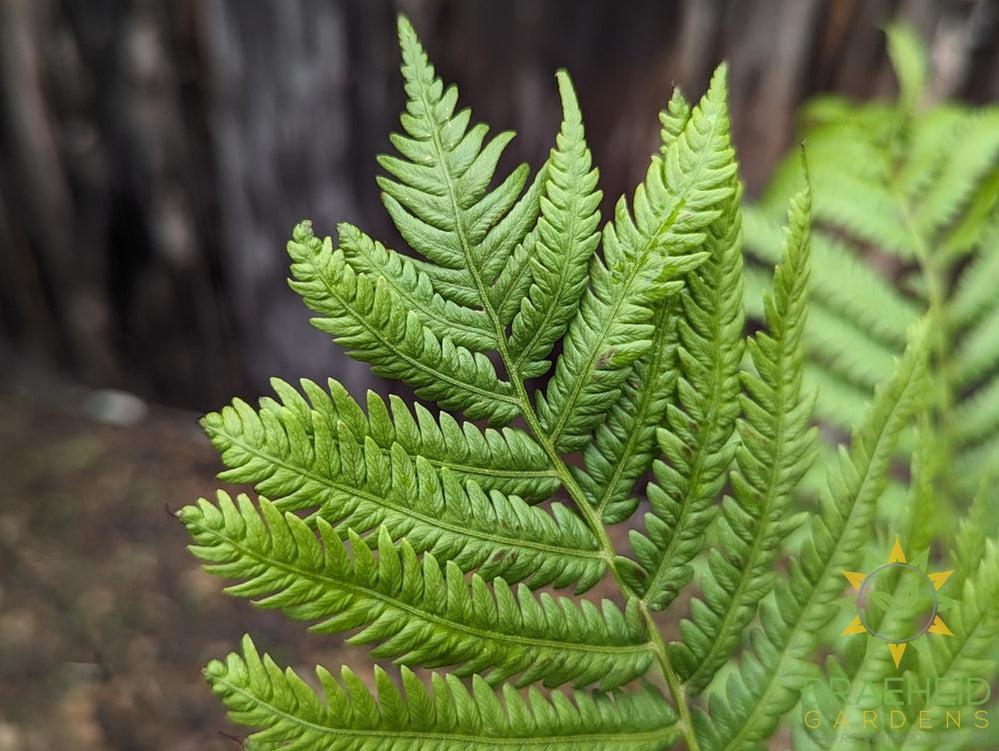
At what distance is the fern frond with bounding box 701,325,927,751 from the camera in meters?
0.60

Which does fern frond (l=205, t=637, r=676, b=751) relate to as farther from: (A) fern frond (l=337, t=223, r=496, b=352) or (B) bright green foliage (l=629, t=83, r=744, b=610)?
(A) fern frond (l=337, t=223, r=496, b=352)

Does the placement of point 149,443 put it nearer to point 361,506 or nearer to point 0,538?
point 0,538

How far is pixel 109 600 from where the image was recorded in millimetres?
2119

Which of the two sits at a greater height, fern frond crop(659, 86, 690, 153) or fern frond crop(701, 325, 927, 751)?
fern frond crop(659, 86, 690, 153)

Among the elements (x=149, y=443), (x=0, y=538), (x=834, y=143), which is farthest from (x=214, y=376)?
(x=834, y=143)

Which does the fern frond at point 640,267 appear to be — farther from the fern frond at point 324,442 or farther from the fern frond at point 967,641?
the fern frond at point 967,641

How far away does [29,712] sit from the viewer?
189 cm

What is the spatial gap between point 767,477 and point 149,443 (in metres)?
2.21

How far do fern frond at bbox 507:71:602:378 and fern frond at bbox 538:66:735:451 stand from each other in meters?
0.01

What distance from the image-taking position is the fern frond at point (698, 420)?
58 cm

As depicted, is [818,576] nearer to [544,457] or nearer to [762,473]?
[762,473]

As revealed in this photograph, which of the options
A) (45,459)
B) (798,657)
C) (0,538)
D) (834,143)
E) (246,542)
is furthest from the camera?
(45,459)
